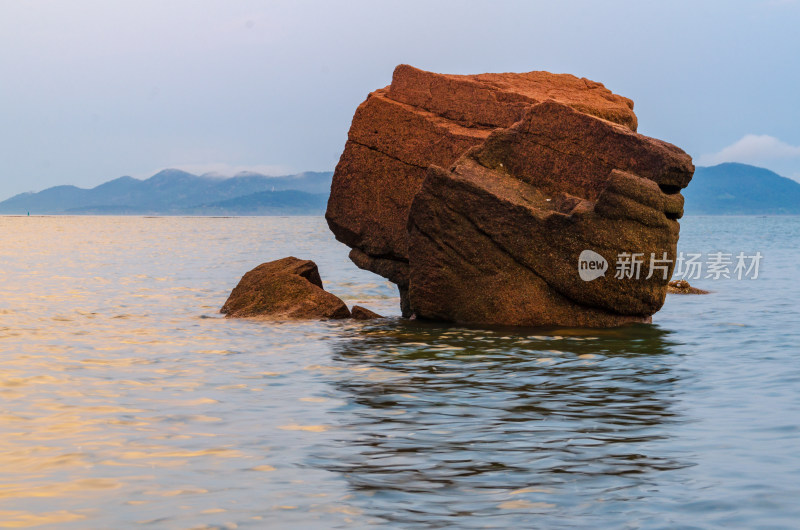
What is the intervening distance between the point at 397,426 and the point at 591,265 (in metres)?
7.68

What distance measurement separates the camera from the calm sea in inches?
238

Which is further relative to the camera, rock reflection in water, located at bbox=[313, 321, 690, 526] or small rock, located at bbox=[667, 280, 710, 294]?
small rock, located at bbox=[667, 280, 710, 294]

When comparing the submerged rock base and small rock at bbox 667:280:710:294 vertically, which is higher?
small rock at bbox 667:280:710:294

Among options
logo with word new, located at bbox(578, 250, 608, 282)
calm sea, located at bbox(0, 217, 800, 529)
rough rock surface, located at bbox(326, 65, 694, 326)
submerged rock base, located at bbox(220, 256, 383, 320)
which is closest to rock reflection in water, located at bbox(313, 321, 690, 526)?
calm sea, located at bbox(0, 217, 800, 529)

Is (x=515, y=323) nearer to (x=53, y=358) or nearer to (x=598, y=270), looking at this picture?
(x=598, y=270)

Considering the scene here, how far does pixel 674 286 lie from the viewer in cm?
2597

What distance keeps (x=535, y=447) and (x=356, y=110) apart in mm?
12079

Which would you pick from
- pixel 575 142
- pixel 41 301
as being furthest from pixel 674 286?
pixel 41 301

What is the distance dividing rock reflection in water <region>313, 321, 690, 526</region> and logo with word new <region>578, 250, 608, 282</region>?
110 centimetres

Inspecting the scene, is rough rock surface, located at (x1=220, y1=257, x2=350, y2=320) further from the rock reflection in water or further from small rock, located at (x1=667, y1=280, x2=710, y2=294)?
small rock, located at (x1=667, y1=280, x2=710, y2=294)

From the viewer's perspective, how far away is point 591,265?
15.2m

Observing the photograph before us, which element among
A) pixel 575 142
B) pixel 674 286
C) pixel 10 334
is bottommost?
pixel 10 334

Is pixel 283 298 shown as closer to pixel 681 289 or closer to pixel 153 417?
pixel 153 417

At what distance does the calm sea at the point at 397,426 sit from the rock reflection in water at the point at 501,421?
32 millimetres
